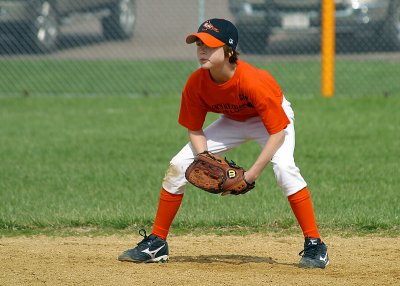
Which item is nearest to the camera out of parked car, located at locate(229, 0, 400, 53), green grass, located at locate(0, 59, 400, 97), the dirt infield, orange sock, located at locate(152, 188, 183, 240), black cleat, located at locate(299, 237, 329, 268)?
the dirt infield

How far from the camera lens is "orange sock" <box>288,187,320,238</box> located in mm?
5648

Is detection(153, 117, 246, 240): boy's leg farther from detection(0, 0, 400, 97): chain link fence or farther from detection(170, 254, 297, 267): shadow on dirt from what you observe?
detection(0, 0, 400, 97): chain link fence

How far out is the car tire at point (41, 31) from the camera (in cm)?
1373

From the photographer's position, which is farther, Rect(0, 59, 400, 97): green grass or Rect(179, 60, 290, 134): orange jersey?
Rect(0, 59, 400, 97): green grass

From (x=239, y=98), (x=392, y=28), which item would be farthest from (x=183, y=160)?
(x=392, y=28)

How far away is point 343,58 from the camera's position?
1430cm

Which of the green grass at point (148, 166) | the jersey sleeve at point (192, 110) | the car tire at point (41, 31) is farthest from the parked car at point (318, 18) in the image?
the jersey sleeve at point (192, 110)

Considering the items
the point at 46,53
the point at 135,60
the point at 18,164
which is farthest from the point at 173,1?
the point at 18,164

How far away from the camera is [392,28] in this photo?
13.6m

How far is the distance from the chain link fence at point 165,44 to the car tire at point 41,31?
15 mm

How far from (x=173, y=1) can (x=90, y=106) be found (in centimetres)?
305

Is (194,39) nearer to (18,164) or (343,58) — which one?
(18,164)

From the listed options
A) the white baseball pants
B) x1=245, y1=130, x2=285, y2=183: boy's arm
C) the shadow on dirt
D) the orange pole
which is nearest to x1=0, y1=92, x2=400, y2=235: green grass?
the orange pole

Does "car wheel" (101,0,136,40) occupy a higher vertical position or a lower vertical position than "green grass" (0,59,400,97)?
higher
